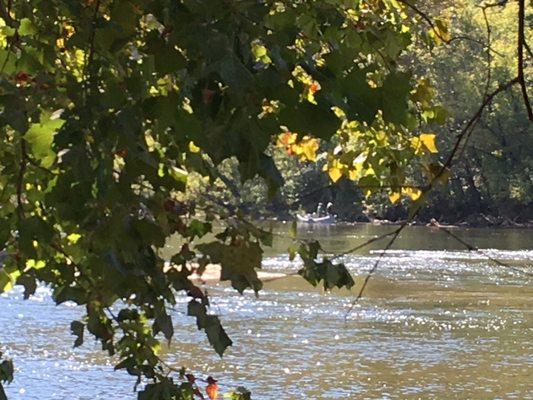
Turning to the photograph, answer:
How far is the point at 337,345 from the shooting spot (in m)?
21.1

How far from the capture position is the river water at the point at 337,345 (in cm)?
1769

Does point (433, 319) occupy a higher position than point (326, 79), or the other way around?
point (326, 79)

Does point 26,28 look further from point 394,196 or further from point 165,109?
point 394,196

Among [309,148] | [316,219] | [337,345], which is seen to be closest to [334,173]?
[309,148]

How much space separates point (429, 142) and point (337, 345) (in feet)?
57.3

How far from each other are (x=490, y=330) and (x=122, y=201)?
2116cm

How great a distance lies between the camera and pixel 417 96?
372 cm

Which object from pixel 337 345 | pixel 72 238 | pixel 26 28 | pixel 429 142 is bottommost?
pixel 337 345

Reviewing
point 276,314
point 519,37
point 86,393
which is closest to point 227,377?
point 86,393

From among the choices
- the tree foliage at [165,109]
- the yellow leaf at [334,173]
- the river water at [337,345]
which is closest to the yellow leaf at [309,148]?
the yellow leaf at [334,173]

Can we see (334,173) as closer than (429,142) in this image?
No

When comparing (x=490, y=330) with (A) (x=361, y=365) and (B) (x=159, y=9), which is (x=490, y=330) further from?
(B) (x=159, y=9)

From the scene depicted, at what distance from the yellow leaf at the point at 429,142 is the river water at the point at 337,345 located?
9728mm

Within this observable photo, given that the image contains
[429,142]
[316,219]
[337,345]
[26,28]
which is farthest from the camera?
[316,219]
